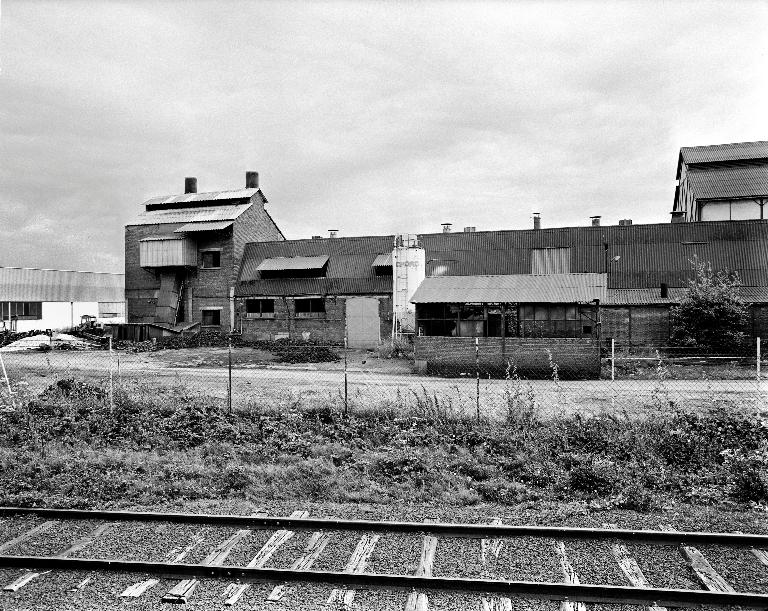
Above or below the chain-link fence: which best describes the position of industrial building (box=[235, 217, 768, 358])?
above

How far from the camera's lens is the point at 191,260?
41.0 meters

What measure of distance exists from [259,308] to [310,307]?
3.68 meters

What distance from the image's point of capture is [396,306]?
3219 centimetres

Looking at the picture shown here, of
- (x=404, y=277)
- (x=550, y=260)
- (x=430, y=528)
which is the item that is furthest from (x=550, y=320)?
(x=430, y=528)

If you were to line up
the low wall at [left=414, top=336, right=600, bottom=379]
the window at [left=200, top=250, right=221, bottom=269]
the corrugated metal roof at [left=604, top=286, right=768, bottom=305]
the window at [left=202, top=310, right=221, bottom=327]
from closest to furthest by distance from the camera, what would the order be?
the low wall at [left=414, top=336, right=600, bottom=379], the corrugated metal roof at [left=604, top=286, right=768, bottom=305], the window at [left=202, top=310, right=221, bottom=327], the window at [left=200, top=250, right=221, bottom=269]

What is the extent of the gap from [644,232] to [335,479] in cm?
3075

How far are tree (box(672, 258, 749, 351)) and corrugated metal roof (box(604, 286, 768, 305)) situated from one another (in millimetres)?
1079

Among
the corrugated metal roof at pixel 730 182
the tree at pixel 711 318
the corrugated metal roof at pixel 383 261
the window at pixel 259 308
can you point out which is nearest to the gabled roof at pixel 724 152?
the corrugated metal roof at pixel 730 182

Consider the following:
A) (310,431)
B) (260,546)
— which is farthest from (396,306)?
(260,546)

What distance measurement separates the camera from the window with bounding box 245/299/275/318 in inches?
1499

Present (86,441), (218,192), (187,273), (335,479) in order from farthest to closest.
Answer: (218,192)
(187,273)
(86,441)
(335,479)

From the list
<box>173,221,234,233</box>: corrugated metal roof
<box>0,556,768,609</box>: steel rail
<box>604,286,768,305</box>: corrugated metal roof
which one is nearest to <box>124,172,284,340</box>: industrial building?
<box>173,221,234,233</box>: corrugated metal roof

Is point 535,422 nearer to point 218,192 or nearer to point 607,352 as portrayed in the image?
point 607,352

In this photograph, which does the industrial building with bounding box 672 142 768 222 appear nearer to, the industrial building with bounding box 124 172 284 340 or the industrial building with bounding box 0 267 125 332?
the industrial building with bounding box 124 172 284 340
